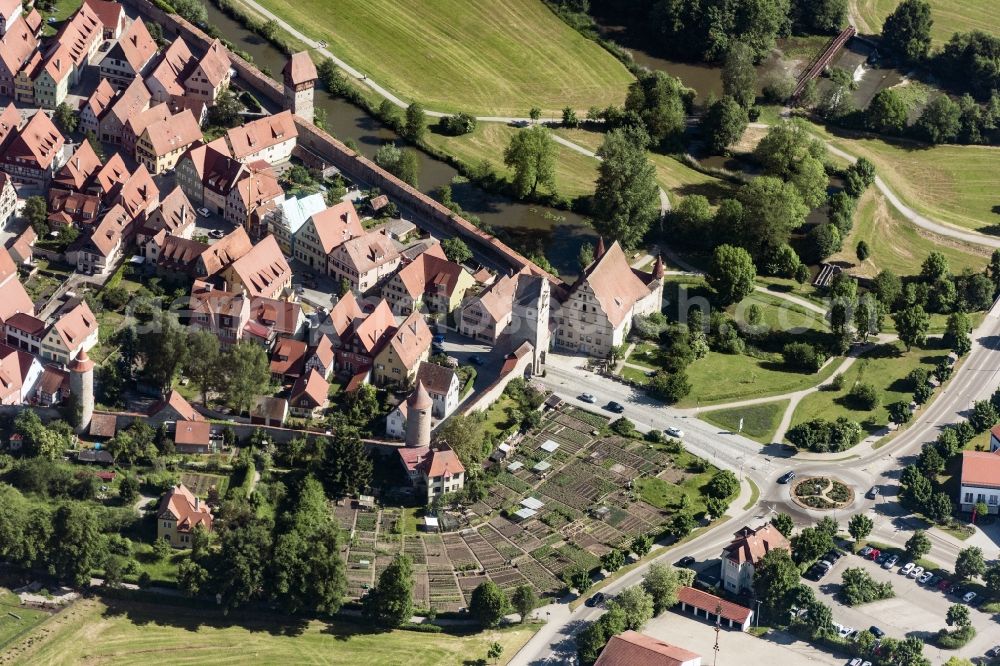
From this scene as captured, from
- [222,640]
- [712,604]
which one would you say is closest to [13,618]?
[222,640]

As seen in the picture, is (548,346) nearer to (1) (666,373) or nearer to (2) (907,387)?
(1) (666,373)

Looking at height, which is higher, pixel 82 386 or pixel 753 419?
pixel 753 419

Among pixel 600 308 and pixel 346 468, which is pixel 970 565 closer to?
pixel 600 308

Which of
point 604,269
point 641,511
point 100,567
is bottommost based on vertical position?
point 100,567

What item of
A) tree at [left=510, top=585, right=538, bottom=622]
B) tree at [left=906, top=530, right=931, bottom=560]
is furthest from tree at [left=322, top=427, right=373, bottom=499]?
tree at [left=906, top=530, right=931, bottom=560]

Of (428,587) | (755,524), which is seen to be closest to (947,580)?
(755,524)

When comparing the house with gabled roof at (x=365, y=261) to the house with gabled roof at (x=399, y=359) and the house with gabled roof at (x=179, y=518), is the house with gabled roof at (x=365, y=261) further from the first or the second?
the house with gabled roof at (x=179, y=518)

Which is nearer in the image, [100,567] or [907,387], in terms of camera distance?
[100,567]
